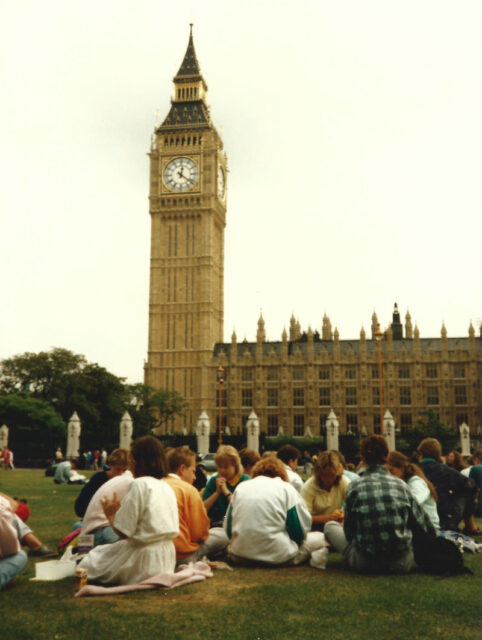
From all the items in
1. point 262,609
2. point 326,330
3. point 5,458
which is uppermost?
point 326,330

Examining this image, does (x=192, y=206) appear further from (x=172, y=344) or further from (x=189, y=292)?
(x=172, y=344)

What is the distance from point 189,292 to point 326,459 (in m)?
64.3

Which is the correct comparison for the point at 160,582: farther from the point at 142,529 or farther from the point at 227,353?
the point at 227,353

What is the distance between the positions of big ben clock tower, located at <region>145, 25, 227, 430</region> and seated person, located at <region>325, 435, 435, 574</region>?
6283cm

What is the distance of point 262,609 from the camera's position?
16.8 feet

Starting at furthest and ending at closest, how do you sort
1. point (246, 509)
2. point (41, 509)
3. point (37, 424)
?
point (37, 424)
point (41, 509)
point (246, 509)

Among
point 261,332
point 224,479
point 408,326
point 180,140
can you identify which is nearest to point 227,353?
point 261,332

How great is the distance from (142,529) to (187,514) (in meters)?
0.95

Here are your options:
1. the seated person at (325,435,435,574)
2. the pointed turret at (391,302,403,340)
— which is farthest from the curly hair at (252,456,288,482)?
the pointed turret at (391,302,403,340)

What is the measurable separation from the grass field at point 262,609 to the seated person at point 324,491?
52.9 inches

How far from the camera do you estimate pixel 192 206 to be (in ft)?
234

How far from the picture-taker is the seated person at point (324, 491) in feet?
25.6

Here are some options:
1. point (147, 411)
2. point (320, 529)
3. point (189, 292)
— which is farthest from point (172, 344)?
point (320, 529)

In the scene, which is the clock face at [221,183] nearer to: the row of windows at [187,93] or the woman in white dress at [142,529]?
the row of windows at [187,93]
